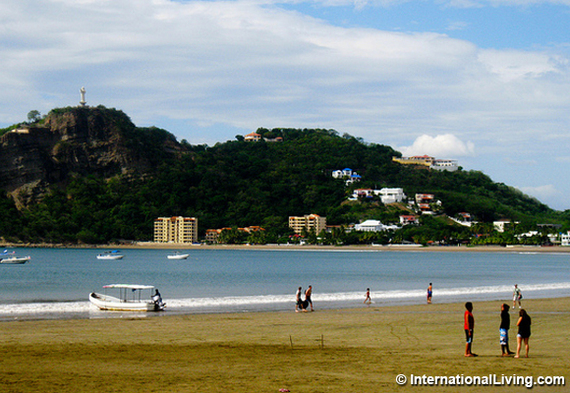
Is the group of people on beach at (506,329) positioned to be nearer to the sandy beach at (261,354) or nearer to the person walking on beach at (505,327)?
the person walking on beach at (505,327)

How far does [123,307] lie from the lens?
1326 inches

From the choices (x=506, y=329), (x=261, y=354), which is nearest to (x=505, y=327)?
(x=506, y=329)

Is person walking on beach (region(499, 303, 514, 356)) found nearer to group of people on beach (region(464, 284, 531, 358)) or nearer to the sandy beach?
group of people on beach (region(464, 284, 531, 358))

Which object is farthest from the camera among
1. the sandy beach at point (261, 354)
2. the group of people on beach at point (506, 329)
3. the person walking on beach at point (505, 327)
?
the person walking on beach at point (505, 327)

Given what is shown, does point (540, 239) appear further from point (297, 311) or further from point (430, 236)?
point (297, 311)

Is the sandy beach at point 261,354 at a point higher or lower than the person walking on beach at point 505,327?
lower

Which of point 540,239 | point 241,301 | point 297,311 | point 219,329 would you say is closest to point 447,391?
point 219,329

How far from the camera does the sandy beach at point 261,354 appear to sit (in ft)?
45.6

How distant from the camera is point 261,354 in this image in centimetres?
1805

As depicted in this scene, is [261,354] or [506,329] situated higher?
[506,329]

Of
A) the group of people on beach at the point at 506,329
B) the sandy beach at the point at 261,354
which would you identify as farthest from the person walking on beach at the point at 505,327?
the sandy beach at the point at 261,354

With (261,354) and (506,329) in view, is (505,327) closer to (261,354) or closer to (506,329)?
(506,329)

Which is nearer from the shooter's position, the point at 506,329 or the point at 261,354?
the point at 506,329

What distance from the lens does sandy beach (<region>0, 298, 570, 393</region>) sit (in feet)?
45.6
